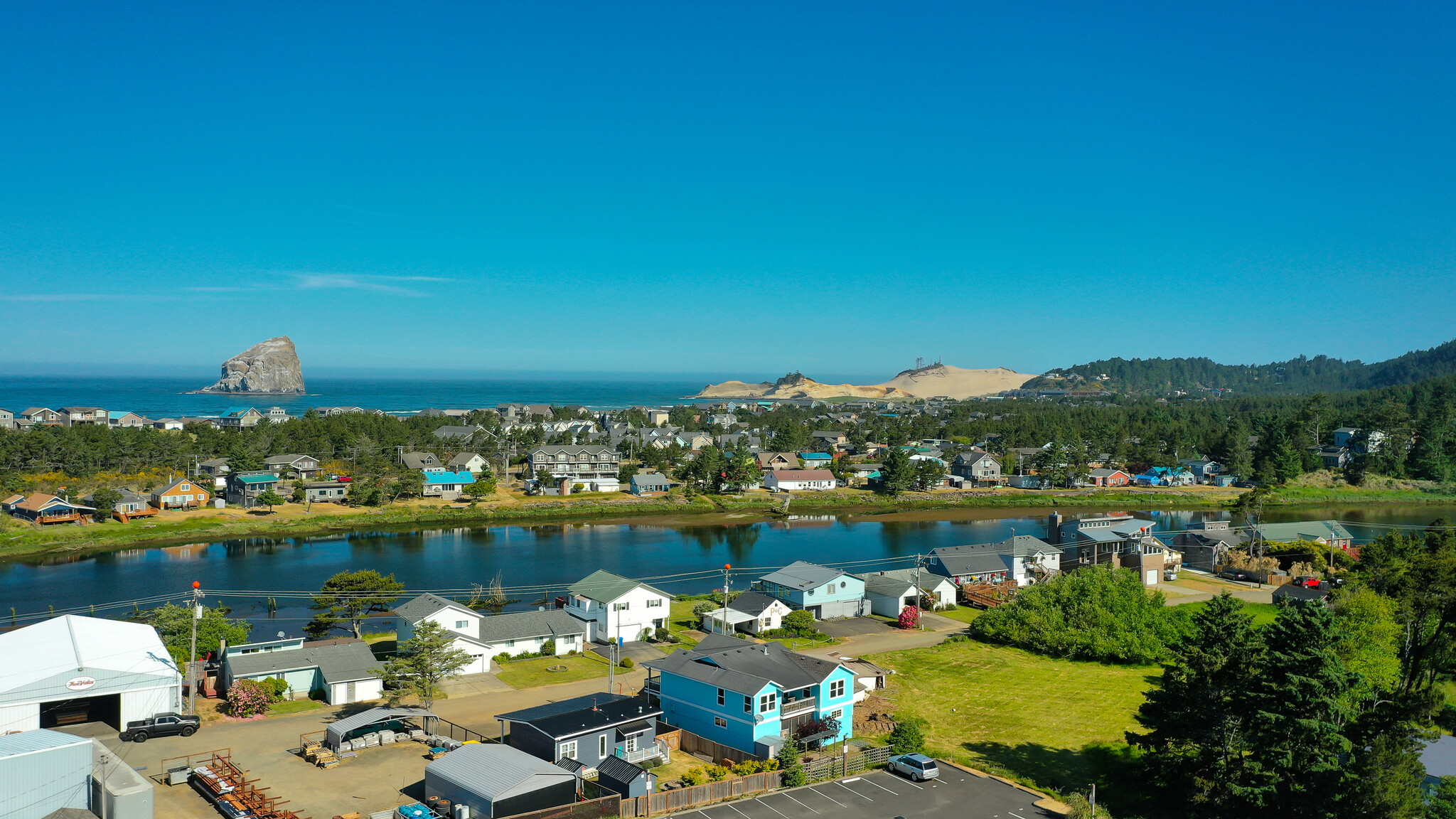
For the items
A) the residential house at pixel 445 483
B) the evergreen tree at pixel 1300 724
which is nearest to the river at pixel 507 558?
the residential house at pixel 445 483

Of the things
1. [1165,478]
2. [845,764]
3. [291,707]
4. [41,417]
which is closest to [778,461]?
[1165,478]

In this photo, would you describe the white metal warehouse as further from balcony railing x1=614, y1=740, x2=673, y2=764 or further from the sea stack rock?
the sea stack rock

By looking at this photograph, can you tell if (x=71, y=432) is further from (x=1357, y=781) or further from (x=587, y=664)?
(x=1357, y=781)

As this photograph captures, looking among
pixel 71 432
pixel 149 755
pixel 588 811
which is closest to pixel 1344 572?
pixel 588 811

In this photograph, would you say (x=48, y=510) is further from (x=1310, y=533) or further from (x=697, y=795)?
(x=1310, y=533)

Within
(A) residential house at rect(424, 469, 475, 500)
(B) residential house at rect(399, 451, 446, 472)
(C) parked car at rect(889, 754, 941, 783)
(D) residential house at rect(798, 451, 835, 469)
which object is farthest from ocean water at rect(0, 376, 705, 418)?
(C) parked car at rect(889, 754, 941, 783)
